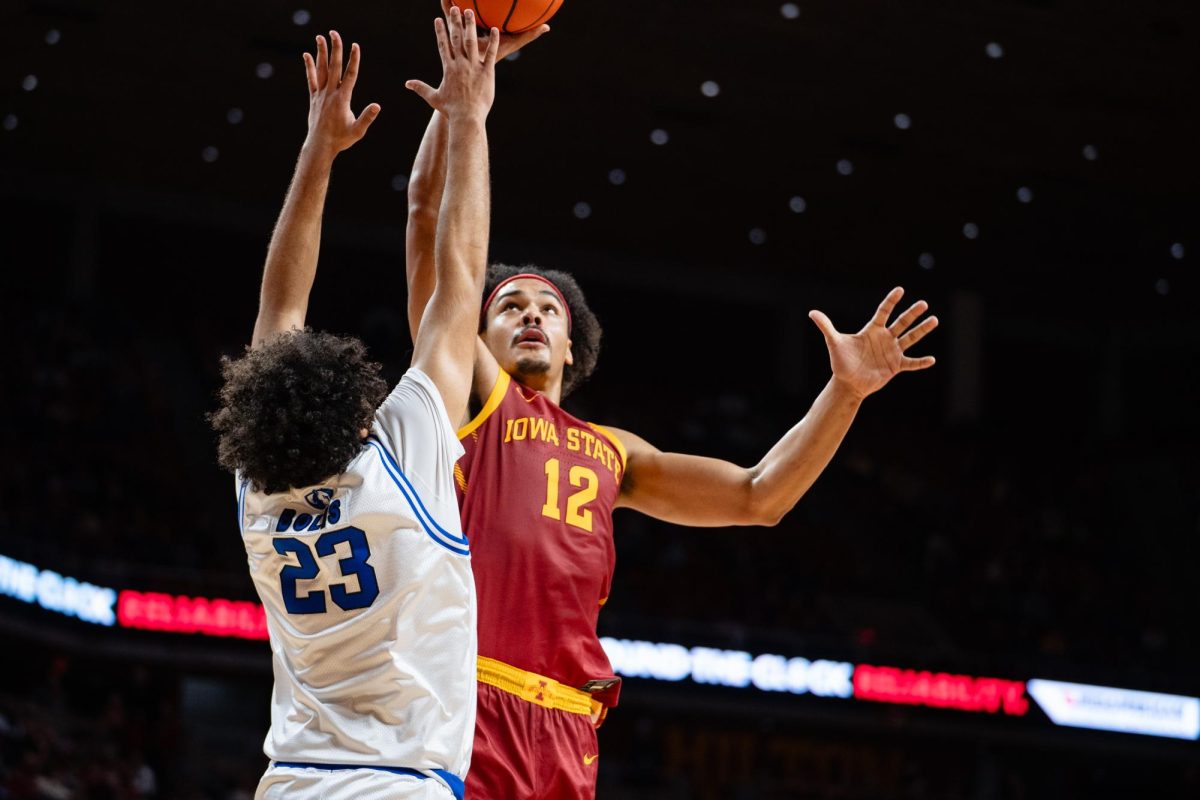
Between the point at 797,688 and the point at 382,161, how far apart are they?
8676mm

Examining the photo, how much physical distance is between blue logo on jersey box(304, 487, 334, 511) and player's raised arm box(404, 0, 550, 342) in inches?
41.8

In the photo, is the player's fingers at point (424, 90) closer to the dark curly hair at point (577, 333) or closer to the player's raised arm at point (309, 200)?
the player's raised arm at point (309, 200)

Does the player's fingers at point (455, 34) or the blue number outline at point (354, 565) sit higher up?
the player's fingers at point (455, 34)

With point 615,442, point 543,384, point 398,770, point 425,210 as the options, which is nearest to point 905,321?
point 615,442

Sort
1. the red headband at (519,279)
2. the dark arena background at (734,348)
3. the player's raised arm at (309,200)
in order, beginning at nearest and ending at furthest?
the player's raised arm at (309,200) → the red headband at (519,279) → the dark arena background at (734,348)

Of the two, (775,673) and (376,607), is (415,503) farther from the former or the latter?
(775,673)

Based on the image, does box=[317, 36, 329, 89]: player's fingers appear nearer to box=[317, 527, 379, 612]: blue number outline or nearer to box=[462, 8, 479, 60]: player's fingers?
box=[462, 8, 479, 60]: player's fingers

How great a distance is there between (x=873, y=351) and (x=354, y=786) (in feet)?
6.70

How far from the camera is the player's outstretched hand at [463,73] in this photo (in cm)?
374

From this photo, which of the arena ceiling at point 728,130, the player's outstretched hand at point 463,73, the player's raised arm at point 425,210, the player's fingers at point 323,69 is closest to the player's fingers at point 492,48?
the player's outstretched hand at point 463,73

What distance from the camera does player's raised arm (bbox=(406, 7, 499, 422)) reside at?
11.4ft

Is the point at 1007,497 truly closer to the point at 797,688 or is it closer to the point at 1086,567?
the point at 1086,567

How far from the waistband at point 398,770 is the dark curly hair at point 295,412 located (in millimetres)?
572

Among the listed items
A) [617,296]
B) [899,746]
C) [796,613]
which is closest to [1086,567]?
[899,746]
